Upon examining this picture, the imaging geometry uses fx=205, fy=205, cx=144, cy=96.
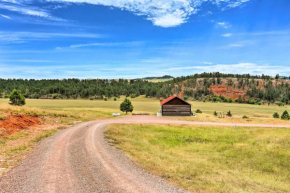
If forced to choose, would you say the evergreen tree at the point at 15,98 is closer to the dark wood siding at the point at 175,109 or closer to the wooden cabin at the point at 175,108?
the wooden cabin at the point at 175,108

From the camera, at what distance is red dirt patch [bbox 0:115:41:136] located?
827 inches

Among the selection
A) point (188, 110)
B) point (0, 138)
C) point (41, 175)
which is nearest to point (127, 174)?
point (41, 175)

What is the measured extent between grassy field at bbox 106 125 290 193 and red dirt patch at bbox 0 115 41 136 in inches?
446

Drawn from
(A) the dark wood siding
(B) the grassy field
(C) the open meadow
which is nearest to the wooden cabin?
(A) the dark wood siding

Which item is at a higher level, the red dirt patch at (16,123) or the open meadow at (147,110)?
the red dirt patch at (16,123)

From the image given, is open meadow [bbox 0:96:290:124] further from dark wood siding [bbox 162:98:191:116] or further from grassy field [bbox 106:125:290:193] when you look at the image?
grassy field [bbox 106:125:290:193]

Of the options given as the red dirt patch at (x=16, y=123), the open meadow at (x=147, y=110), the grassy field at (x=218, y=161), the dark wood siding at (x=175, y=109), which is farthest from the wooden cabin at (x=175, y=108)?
the red dirt patch at (x=16, y=123)

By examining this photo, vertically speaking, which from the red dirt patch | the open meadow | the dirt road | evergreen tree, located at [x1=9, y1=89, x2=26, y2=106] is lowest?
the open meadow

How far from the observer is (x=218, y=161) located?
16.8 m

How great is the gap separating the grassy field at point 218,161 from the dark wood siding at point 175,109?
31314mm

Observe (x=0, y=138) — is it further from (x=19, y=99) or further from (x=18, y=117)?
→ (x=19, y=99)

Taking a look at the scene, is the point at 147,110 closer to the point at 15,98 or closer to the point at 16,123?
the point at 15,98

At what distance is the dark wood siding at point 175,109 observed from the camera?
191 feet

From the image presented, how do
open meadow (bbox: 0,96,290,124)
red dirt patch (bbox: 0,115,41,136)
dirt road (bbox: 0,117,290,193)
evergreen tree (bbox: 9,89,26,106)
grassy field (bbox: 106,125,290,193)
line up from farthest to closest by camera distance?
evergreen tree (bbox: 9,89,26,106), open meadow (bbox: 0,96,290,124), red dirt patch (bbox: 0,115,41,136), grassy field (bbox: 106,125,290,193), dirt road (bbox: 0,117,290,193)
